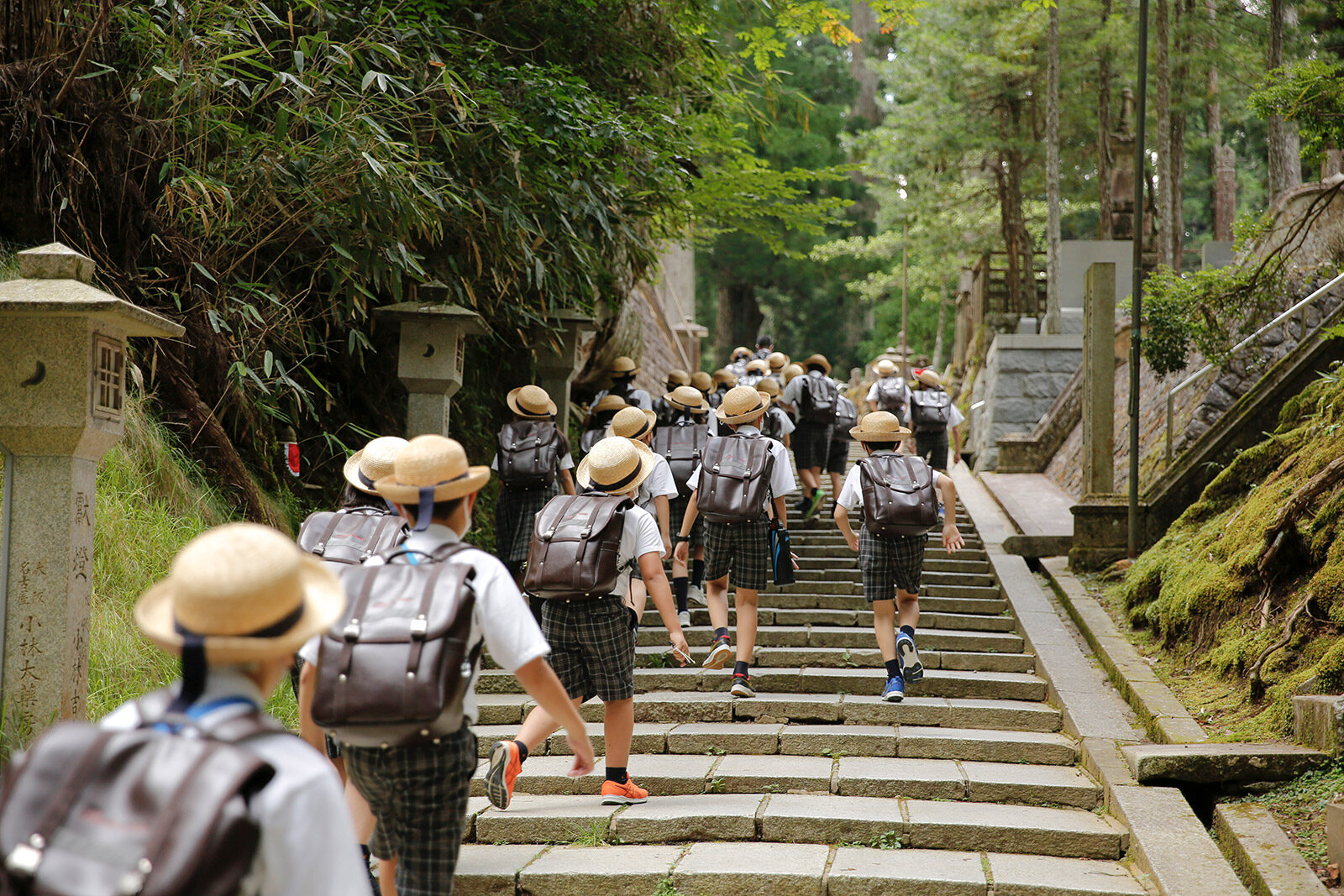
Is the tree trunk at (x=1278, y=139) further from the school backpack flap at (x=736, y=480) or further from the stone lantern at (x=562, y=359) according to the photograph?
the school backpack flap at (x=736, y=480)

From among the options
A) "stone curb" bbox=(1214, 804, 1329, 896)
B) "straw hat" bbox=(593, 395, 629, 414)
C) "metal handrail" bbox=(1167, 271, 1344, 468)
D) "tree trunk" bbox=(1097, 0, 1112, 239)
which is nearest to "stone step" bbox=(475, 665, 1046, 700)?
"stone curb" bbox=(1214, 804, 1329, 896)

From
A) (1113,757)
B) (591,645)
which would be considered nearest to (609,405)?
(591,645)

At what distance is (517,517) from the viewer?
8078 mm

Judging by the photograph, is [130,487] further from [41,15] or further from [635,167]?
[635,167]

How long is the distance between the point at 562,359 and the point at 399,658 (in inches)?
325

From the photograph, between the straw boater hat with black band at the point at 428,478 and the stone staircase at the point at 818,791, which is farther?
the stone staircase at the point at 818,791

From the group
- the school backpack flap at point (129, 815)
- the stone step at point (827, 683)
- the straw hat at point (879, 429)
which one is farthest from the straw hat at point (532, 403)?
the school backpack flap at point (129, 815)

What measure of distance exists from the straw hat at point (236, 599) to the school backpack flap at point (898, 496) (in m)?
4.99

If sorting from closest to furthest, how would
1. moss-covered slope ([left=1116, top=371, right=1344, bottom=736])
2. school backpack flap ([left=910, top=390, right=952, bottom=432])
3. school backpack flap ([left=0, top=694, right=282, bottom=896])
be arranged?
school backpack flap ([left=0, top=694, right=282, bottom=896]) → moss-covered slope ([left=1116, top=371, right=1344, bottom=736]) → school backpack flap ([left=910, top=390, right=952, bottom=432])

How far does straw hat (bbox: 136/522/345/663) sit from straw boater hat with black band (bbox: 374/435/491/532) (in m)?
1.12

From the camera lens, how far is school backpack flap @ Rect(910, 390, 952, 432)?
1088 cm

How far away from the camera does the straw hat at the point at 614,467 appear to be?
196 inches

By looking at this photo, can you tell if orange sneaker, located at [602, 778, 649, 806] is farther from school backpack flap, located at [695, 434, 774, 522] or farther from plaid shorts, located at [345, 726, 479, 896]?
plaid shorts, located at [345, 726, 479, 896]

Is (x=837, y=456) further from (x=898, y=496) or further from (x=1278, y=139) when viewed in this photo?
(x=1278, y=139)
